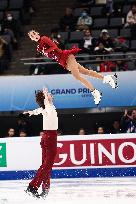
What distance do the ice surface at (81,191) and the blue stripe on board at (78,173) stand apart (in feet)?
0.85

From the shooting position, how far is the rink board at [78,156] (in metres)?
11.9

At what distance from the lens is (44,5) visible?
1964cm

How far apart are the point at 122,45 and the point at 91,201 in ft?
23.5

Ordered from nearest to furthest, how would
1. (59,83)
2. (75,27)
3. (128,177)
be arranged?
(128,177) → (59,83) → (75,27)

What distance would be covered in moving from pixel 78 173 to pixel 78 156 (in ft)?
1.13

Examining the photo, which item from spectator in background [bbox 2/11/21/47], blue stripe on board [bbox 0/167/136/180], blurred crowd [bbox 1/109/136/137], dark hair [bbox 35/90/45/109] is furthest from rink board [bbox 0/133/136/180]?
spectator in background [bbox 2/11/21/47]

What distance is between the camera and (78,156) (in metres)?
12.0

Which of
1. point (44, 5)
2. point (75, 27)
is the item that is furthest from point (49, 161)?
point (44, 5)

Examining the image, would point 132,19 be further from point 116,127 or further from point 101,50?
point 116,127

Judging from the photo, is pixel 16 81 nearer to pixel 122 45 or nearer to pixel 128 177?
pixel 122 45

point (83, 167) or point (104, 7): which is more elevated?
point (104, 7)

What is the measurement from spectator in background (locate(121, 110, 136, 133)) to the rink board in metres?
1.41

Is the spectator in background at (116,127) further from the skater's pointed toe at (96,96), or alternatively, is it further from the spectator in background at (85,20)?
the spectator in background at (85,20)

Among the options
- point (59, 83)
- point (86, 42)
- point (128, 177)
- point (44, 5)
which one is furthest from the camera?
point (44, 5)
